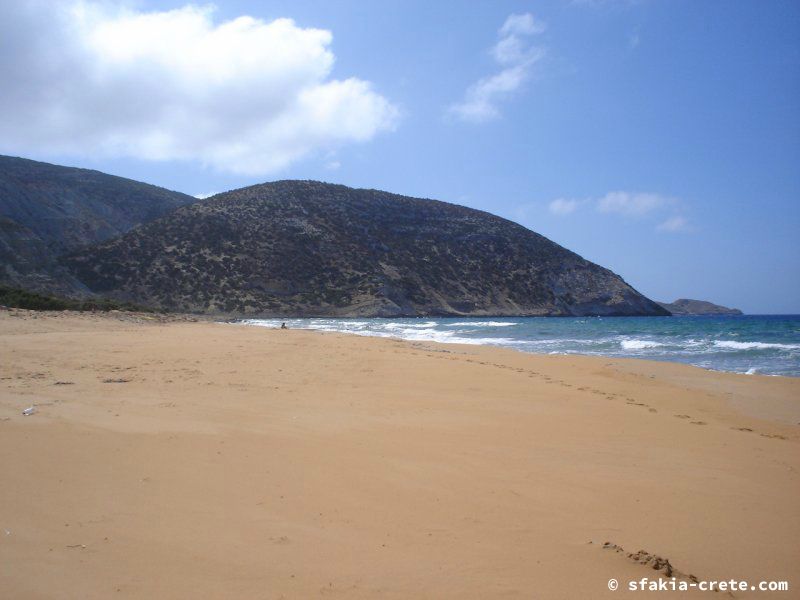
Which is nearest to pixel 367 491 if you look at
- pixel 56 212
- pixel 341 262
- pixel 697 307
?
pixel 341 262

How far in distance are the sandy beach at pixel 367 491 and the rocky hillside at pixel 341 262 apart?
44.3 metres

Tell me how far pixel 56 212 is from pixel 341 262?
109 ft

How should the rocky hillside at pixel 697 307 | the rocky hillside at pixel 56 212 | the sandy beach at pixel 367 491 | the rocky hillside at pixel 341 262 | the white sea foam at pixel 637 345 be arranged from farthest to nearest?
the rocky hillside at pixel 697 307
the rocky hillside at pixel 341 262
the rocky hillside at pixel 56 212
the white sea foam at pixel 637 345
the sandy beach at pixel 367 491

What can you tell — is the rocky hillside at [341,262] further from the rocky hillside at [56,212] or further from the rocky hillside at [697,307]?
the rocky hillside at [697,307]

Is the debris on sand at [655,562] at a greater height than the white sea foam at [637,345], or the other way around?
the white sea foam at [637,345]

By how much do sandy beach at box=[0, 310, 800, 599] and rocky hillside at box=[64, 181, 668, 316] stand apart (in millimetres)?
44286

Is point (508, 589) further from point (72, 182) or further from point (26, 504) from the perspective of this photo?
point (72, 182)

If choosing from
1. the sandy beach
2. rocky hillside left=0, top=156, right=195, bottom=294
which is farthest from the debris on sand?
rocky hillside left=0, top=156, right=195, bottom=294

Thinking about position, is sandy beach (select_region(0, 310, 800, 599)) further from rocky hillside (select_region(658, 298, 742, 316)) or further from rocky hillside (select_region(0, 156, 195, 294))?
rocky hillside (select_region(658, 298, 742, 316))

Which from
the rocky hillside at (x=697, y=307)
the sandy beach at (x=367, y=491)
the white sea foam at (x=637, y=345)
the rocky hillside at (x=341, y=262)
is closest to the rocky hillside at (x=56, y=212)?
the rocky hillside at (x=341, y=262)

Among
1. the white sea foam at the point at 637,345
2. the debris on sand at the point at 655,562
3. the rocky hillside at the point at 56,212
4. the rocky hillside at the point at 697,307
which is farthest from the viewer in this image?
the rocky hillside at the point at 697,307

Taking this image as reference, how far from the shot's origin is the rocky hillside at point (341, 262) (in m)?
51.8

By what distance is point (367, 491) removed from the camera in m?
3.98

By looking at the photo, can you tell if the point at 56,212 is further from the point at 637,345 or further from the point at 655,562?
the point at 655,562
